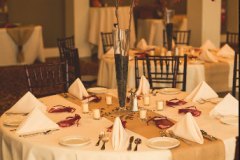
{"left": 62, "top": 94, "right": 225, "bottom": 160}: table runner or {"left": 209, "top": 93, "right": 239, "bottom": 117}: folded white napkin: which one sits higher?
{"left": 209, "top": 93, "right": 239, "bottom": 117}: folded white napkin

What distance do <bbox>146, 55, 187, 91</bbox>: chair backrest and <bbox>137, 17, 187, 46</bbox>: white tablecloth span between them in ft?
17.1

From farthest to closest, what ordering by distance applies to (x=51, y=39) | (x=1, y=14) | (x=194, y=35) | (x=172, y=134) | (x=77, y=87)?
1. (x=51, y=39)
2. (x=1, y=14)
3. (x=194, y=35)
4. (x=77, y=87)
5. (x=172, y=134)

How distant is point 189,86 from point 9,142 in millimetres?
2719

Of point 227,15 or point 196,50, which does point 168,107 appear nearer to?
point 196,50

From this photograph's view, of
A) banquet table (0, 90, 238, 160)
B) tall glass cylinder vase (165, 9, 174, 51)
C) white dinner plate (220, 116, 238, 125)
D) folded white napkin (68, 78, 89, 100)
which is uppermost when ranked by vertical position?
tall glass cylinder vase (165, 9, 174, 51)

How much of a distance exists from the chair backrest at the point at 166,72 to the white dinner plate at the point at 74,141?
6.45 ft

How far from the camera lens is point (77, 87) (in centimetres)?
382

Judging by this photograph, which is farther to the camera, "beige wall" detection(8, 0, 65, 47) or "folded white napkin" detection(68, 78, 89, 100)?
"beige wall" detection(8, 0, 65, 47)

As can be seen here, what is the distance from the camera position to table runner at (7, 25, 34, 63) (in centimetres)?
913

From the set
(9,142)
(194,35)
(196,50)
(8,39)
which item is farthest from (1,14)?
(9,142)

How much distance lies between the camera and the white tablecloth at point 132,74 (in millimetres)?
5145

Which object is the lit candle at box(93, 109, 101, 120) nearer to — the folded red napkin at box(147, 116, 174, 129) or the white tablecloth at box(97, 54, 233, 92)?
the folded red napkin at box(147, 116, 174, 129)

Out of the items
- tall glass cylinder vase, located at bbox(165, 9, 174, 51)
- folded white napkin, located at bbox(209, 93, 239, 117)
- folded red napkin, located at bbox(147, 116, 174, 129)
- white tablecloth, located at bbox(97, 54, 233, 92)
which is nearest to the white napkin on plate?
folded red napkin, located at bbox(147, 116, 174, 129)

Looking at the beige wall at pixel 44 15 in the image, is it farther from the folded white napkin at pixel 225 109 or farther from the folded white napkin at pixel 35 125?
the folded white napkin at pixel 225 109
